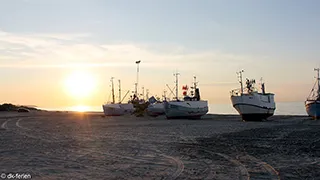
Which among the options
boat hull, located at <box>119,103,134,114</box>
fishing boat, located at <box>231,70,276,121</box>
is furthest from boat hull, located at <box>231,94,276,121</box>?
boat hull, located at <box>119,103,134,114</box>

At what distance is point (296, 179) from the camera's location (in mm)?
12070

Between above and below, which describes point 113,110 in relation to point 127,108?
below

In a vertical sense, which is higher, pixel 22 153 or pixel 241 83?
pixel 241 83

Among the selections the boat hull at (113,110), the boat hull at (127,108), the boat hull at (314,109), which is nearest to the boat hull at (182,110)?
the boat hull at (314,109)

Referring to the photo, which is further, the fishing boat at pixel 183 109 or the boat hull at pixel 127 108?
the boat hull at pixel 127 108

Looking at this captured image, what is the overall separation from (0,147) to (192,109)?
5041cm

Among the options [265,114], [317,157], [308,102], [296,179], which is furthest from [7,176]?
[308,102]

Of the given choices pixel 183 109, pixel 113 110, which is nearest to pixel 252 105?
pixel 183 109

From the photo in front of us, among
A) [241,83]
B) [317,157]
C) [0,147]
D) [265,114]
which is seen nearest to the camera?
[317,157]

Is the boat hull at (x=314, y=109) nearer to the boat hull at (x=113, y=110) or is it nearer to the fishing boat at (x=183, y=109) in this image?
the fishing boat at (x=183, y=109)

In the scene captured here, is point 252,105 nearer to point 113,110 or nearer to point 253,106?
point 253,106

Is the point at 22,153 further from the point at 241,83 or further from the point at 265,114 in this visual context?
the point at 241,83

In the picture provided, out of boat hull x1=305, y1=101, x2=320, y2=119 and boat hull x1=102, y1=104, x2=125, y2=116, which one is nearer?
boat hull x1=305, y1=101, x2=320, y2=119

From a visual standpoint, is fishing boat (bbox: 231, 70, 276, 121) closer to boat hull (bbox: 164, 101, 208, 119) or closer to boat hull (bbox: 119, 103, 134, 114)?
boat hull (bbox: 164, 101, 208, 119)
